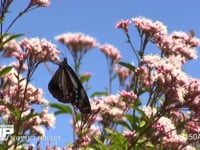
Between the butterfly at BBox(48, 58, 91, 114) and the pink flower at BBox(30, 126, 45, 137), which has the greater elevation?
the butterfly at BBox(48, 58, 91, 114)

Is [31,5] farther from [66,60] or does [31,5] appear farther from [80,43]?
[80,43]

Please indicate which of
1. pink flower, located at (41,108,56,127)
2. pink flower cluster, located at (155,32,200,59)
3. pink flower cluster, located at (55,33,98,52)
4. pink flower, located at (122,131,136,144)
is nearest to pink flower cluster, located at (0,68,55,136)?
pink flower, located at (41,108,56,127)

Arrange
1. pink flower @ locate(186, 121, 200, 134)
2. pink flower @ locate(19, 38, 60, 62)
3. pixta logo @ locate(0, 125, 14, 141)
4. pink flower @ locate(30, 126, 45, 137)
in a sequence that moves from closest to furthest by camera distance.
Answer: pixta logo @ locate(0, 125, 14, 141) < pink flower @ locate(19, 38, 60, 62) < pink flower @ locate(186, 121, 200, 134) < pink flower @ locate(30, 126, 45, 137)

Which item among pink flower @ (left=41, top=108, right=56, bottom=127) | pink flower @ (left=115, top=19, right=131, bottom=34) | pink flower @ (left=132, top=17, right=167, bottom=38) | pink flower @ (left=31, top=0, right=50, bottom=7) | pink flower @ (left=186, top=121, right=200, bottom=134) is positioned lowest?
pink flower @ (left=186, top=121, right=200, bottom=134)

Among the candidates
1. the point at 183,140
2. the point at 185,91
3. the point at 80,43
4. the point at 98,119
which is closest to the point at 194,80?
the point at 185,91

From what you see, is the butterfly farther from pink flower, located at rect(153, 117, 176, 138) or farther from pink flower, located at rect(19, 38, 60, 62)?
pink flower, located at rect(153, 117, 176, 138)

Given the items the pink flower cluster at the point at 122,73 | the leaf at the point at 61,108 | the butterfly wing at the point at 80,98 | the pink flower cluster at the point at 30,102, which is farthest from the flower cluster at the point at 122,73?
the butterfly wing at the point at 80,98
